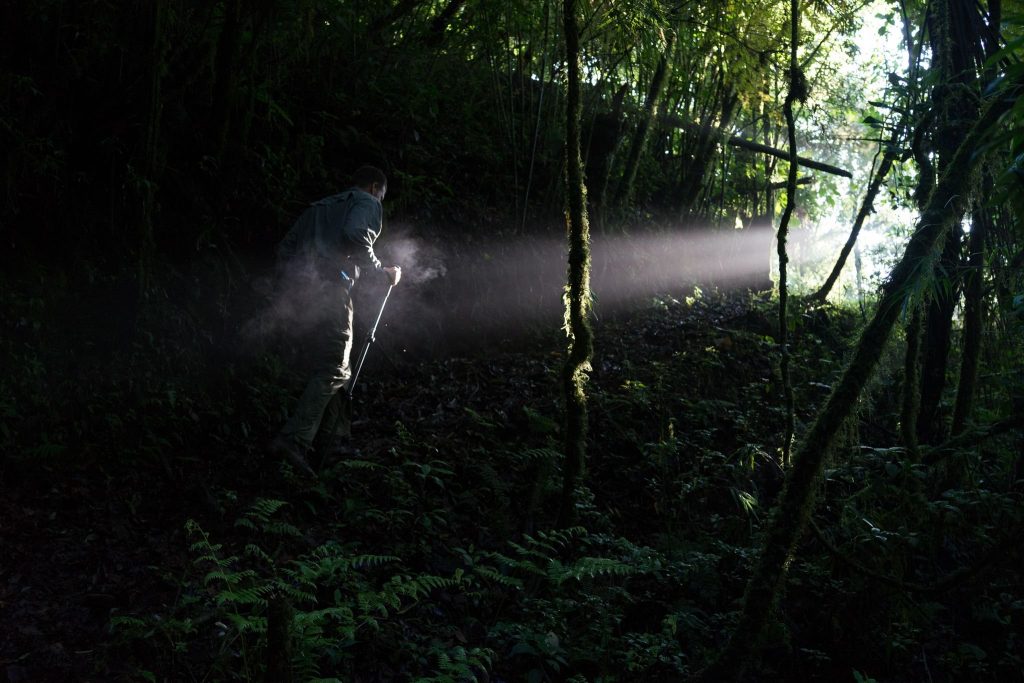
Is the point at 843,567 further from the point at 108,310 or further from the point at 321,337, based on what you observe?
the point at 108,310

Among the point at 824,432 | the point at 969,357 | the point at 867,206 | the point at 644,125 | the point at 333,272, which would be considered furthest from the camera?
the point at 867,206

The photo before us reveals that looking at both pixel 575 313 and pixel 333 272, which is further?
pixel 333 272

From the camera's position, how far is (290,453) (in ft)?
18.5

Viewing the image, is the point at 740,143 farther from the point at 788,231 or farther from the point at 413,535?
the point at 413,535

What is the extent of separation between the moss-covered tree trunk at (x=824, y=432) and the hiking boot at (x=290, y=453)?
3308 mm

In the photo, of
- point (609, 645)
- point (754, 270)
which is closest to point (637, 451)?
point (609, 645)

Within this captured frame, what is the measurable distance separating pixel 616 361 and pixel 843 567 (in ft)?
14.5

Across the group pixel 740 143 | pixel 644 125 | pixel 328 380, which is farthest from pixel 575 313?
pixel 740 143

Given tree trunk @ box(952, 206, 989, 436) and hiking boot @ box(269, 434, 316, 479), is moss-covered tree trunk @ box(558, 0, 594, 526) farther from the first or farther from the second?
tree trunk @ box(952, 206, 989, 436)

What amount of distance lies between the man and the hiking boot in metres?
0.15

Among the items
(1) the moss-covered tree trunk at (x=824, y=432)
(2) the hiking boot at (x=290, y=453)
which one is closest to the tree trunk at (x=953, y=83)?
(1) the moss-covered tree trunk at (x=824, y=432)

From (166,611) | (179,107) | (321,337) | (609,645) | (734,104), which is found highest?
(734,104)

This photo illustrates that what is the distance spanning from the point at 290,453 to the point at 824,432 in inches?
156

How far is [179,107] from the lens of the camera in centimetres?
636
